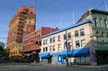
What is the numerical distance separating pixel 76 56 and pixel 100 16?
40.1 ft

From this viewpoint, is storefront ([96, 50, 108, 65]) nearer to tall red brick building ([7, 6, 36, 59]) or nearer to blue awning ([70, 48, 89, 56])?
blue awning ([70, 48, 89, 56])

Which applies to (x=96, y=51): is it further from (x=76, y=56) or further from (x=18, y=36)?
(x=18, y=36)

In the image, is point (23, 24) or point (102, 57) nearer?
point (102, 57)

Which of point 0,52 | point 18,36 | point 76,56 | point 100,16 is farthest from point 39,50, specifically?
point 0,52

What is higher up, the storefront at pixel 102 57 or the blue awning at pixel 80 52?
the blue awning at pixel 80 52

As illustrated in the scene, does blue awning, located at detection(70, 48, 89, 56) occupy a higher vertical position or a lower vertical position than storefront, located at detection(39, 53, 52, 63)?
higher

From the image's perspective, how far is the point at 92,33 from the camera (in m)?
49.5

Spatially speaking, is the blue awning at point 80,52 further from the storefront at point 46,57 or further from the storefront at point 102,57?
the storefront at point 46,57

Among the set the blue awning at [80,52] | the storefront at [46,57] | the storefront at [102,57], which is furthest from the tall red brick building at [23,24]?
the storefront at [102,57]

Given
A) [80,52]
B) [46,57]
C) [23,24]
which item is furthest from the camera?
[23,24]

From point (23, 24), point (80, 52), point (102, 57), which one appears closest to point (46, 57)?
point (80, 52)

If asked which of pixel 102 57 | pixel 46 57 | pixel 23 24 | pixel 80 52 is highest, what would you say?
pixel 23 24

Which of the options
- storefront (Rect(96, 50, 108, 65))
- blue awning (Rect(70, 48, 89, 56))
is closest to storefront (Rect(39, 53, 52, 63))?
blue awning (Rect(70, 48, 89, 56))

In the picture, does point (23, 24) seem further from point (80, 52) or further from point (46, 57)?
point (80, 52)
